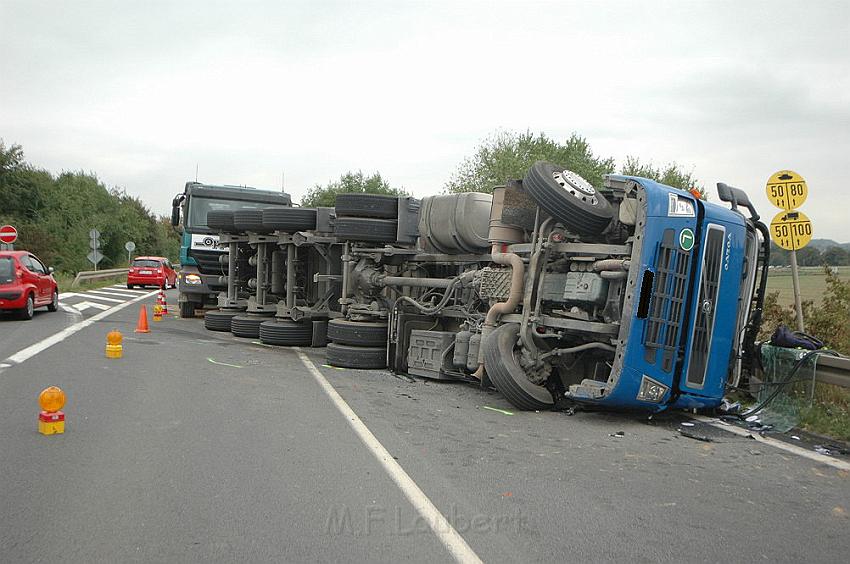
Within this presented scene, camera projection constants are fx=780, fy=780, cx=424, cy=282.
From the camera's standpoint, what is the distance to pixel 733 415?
26.9 ft

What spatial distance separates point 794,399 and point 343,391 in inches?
195

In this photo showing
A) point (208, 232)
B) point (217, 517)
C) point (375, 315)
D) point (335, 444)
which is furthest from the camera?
point (208, 232)

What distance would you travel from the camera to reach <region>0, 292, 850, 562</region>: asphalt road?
4152mm

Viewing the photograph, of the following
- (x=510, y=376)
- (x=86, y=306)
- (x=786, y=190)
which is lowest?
(x=86, y=306)

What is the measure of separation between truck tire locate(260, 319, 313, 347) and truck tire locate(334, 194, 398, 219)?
9.69ft

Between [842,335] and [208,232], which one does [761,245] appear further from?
[208,232]

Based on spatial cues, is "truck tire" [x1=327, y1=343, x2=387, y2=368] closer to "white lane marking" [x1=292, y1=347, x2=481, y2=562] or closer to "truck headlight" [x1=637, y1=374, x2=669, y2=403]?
"white lane marking" [x1=292, y1=347, x2=481, y2=562]

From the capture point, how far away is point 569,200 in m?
7.77

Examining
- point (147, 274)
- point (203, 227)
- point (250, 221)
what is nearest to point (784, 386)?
point (250, 221)

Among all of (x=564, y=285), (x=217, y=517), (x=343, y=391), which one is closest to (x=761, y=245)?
(x=564, y=285)

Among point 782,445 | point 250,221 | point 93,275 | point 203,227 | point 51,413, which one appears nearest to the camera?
point 51,413

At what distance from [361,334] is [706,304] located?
530cm

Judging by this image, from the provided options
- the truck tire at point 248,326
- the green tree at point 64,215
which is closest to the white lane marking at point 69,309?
the truck tire at point 248,326

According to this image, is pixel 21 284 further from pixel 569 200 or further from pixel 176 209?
pixel 569 200
